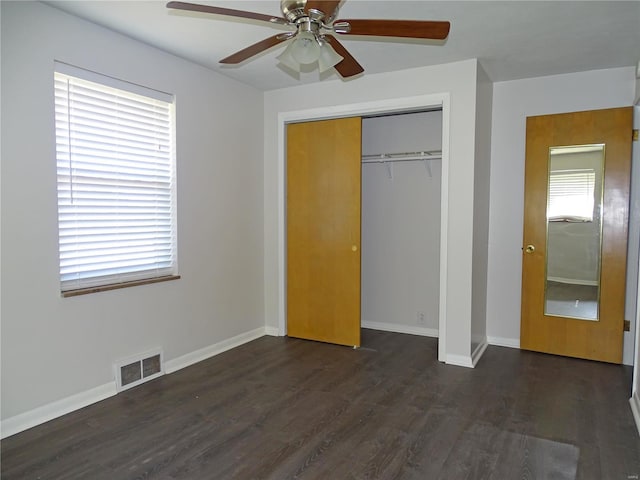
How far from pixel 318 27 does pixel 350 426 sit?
2.28 m

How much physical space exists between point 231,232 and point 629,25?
3502 millimetres

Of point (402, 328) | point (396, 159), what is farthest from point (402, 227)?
point (402, 328)

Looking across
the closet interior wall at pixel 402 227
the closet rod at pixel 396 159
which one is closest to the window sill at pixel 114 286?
the closet interior wall at pixel 402 227

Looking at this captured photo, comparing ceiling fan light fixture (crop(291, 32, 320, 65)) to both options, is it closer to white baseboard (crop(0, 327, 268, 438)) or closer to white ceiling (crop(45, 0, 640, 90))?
white ceiling (crop(45, 0, 640, 90))

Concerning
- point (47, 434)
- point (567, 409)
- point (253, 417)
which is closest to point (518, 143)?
point (567, 409)

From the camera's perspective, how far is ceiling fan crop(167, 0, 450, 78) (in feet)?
6.20

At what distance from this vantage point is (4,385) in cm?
247

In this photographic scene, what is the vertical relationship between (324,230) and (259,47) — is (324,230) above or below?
below

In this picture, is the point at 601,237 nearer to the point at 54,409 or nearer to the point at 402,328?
the point at 402,328

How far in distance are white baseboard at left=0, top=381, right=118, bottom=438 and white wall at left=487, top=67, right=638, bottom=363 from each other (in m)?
3.53

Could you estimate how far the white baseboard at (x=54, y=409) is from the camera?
8.22ft

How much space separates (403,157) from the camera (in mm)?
4547

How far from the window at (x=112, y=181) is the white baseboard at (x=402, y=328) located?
7.83 ft

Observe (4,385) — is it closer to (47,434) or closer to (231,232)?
(47,434)
